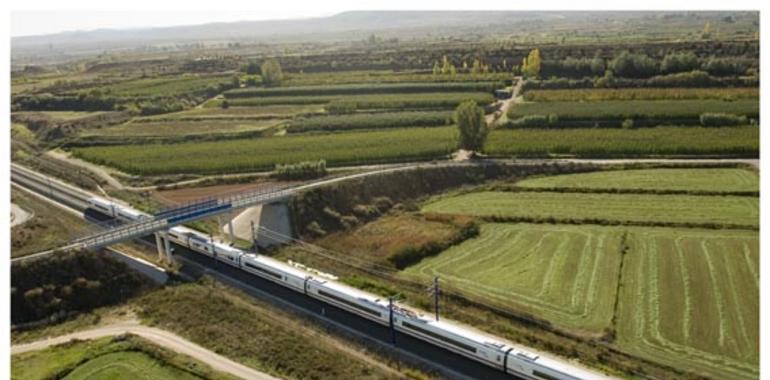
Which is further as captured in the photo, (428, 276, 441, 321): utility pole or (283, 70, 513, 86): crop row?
(283, 70, 513, 86): crop row

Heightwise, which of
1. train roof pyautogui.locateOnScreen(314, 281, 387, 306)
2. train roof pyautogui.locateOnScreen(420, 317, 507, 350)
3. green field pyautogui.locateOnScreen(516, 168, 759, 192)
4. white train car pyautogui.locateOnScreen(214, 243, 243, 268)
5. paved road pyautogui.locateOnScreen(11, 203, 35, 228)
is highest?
green field pyautogui.locateOnScreen(516, 168, 759, 192)

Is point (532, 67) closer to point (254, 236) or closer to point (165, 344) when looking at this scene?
point (254, 236)

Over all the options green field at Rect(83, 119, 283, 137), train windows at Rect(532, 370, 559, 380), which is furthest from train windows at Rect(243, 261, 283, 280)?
green field at Rect(83, 119, 283, 137)

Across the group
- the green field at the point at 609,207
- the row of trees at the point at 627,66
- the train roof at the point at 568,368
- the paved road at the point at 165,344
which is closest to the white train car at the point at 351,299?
the paved road at the point at 165,344

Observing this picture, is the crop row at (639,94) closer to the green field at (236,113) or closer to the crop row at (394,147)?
the crop row at (394,147)

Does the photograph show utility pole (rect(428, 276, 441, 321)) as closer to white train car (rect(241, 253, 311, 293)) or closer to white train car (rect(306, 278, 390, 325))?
white train car (rect(306, 278, 390, 325))

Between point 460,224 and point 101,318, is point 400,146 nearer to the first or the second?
point 460,224

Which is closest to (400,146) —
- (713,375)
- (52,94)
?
(713,375)
